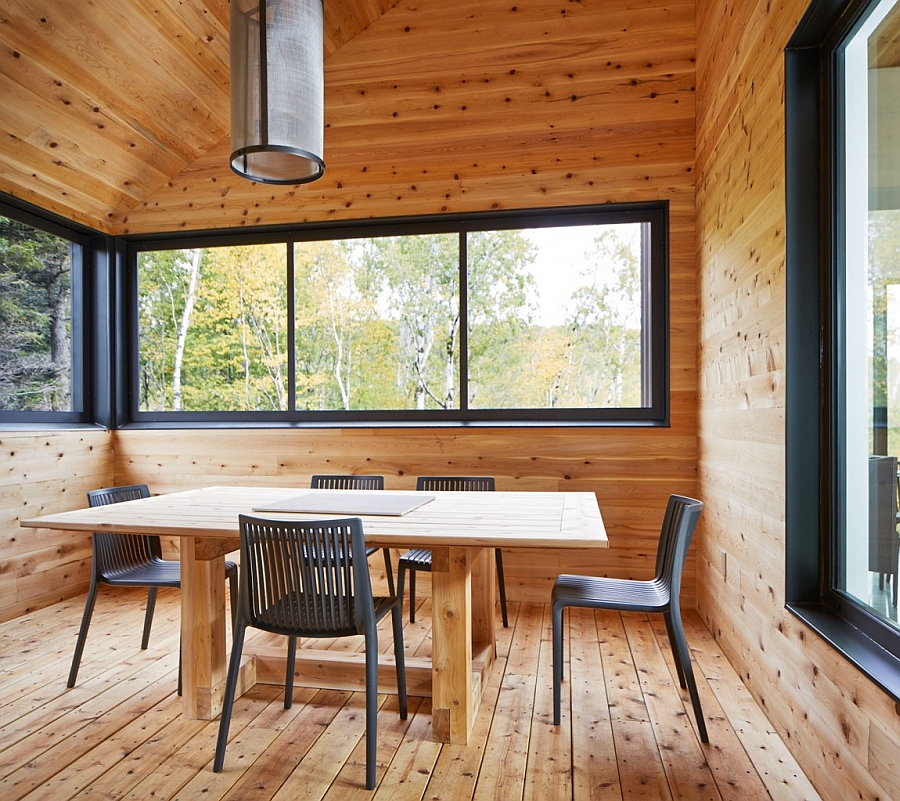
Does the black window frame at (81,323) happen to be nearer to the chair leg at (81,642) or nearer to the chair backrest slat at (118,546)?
the chair backrest slat at (118,546)

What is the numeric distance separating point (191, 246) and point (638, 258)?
3019mm

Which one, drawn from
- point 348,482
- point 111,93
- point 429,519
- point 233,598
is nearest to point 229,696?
point 233,598

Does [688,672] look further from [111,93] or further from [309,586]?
[111,93]

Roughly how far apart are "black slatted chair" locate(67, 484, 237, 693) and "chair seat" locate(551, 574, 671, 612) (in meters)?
1.33

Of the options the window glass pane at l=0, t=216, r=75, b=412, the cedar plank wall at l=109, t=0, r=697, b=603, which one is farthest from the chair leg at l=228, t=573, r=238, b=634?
the window glass pane at l=0, t=216, r=75, b=412

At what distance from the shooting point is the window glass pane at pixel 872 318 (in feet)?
5.70

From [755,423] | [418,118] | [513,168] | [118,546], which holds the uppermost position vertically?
[418,118]

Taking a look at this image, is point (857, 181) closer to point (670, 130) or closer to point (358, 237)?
point (670, 130)

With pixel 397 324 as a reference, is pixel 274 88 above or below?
above

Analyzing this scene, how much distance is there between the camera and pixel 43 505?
3947mm

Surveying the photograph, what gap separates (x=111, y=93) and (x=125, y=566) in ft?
8.24

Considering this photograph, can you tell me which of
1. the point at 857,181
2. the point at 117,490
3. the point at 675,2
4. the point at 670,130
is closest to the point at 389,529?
the point at 117,490

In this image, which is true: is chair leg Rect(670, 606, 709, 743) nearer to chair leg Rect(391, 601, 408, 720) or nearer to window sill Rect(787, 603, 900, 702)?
window sill Rect(787, 603, 900, 702)

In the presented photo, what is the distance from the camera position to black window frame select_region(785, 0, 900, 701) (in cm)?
213
